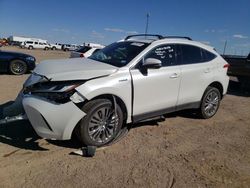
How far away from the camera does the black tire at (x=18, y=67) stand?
11875mm

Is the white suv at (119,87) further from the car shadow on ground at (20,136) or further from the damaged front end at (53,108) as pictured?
the car shadow on ground at (20,136)

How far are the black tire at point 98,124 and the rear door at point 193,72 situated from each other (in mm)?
1651

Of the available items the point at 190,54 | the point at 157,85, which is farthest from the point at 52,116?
the point at 190,54

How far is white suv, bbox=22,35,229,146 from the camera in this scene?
4.09 meters

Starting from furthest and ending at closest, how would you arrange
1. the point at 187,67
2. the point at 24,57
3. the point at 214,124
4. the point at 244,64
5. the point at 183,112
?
the point at 24,57 < the point at 244,64 < the point at 183,112 < the point at 214,124 < the point at 187,67

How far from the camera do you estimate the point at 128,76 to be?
471 centimetres

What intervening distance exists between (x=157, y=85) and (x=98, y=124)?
4.47 ft

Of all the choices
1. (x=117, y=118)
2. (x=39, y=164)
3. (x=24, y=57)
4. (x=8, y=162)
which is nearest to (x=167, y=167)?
(x=117, y=118)

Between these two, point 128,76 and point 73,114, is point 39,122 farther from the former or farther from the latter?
point 128,76

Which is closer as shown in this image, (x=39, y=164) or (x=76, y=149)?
(x=39, y=164)

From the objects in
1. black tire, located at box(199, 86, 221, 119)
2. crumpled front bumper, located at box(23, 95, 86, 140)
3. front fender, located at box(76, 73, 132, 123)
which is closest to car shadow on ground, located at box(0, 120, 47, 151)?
crumpled front bumper, located at box(23, 95, 86, 140)

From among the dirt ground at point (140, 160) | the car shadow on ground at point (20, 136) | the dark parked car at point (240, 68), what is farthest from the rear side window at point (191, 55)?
the dark parked car at point (240, 68)

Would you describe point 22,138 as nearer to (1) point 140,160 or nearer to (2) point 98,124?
(2) point 98,124

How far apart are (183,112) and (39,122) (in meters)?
4.00
